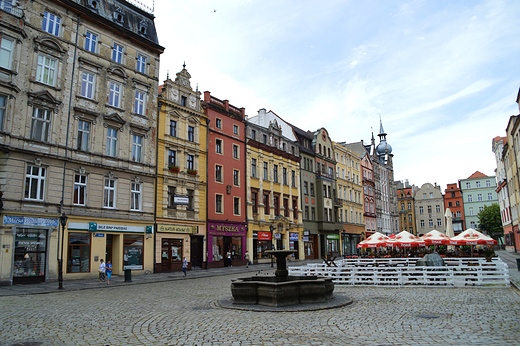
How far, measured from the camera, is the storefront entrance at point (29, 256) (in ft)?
74.3

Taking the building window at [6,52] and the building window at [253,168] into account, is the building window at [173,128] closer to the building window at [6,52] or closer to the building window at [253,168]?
the building window at [253,168]

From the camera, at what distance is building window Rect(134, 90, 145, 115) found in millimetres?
31328

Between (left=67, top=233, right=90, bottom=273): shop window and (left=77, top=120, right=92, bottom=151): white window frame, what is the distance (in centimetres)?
583

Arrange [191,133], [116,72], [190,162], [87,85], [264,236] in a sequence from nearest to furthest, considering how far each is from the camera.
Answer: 1. [87,85]
2. [116,72]
3. [190,162]
4. [191,133]
5. [264,236]

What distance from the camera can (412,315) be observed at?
11.1 meters

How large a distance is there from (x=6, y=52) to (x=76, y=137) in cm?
620

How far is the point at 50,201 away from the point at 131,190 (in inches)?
247

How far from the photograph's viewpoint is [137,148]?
3091cm

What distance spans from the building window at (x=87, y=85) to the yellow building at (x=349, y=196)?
4123 centimetres

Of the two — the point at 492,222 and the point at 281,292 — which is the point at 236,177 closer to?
the point at 281,292

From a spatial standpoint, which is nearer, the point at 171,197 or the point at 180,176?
the point at 171,197

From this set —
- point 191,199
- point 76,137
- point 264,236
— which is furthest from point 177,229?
point 264,236

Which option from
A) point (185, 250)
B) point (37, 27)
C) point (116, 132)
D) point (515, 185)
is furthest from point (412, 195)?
point (37, 27)

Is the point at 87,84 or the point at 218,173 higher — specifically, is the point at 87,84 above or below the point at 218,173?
above
